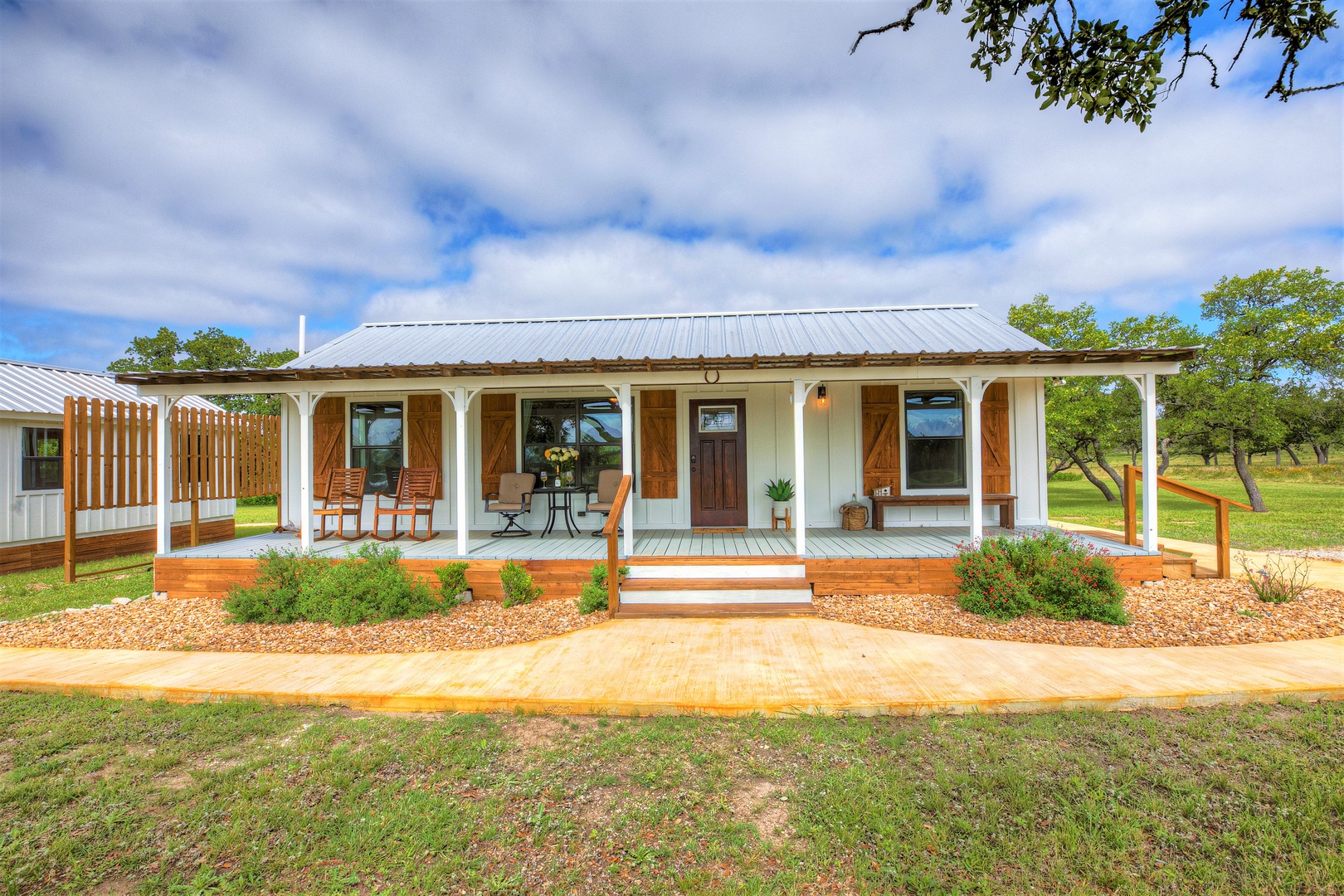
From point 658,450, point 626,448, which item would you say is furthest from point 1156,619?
point 658,450

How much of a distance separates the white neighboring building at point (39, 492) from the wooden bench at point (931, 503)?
42.2 ft

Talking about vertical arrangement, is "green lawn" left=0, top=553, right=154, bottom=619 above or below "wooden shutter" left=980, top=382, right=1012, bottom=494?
below

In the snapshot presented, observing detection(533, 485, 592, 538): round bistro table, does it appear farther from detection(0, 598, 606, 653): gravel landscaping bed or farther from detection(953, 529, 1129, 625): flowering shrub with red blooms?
detection(953, 529, 1129, 625): flowering shrub with red blooms

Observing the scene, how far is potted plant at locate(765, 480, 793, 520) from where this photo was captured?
25.9 ft

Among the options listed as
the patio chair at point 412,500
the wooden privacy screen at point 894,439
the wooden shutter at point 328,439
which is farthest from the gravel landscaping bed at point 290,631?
the wooden privacy screen at point 894,439

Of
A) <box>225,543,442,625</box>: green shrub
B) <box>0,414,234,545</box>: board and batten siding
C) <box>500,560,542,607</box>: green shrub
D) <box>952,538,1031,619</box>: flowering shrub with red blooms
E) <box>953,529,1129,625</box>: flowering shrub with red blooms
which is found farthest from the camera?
<box>0,414,234,545</box>: board and batten siding

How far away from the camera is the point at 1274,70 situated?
2639 millimetres

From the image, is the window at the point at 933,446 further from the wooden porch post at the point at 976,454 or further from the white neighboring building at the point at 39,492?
the white neighboring building at the point at 39,492

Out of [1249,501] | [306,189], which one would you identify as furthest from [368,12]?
[1249,501]

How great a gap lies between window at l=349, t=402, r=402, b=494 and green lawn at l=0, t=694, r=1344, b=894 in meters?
5.53

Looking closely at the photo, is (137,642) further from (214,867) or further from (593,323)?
(593,323)

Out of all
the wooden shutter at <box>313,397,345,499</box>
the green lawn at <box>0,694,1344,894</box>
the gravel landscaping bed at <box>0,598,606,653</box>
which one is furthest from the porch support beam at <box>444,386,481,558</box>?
the green lawn at <box>0,694,1344,894</box>

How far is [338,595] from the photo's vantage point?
5441 mm

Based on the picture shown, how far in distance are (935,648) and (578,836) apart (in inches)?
127
